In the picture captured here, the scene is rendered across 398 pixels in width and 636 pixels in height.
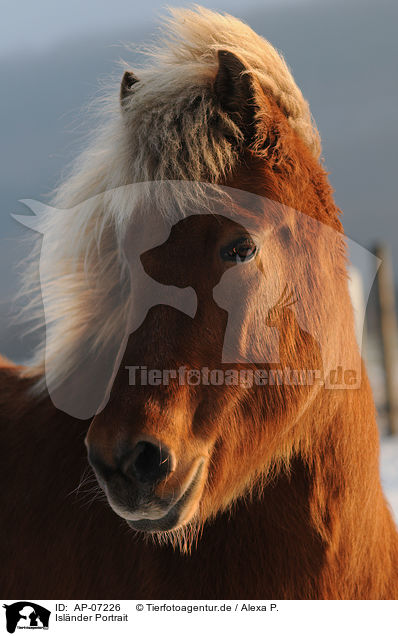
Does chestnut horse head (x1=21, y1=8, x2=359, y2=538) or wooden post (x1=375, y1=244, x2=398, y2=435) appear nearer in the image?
chestnut horse head (x1=21, y1=8, x2=359, y2=538)

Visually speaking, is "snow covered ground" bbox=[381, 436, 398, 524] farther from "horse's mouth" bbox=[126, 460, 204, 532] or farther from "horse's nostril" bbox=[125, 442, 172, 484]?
"horse's nostril" bbox=[125, 442, 172, 484]

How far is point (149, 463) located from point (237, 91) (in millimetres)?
941

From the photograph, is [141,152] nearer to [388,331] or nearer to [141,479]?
[141,479]

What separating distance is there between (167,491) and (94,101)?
4.34 ft

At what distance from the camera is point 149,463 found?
121 centimetres

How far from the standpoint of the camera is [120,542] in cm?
152

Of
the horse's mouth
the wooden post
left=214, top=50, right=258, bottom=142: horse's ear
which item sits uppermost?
the wooden post

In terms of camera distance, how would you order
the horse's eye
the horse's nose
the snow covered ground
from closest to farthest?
the horse's nose, the horse's eye, the snow covered ground

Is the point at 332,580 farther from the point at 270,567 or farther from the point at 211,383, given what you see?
the point at 211,383

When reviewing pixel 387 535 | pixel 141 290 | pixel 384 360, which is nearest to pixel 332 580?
pixel 387 535

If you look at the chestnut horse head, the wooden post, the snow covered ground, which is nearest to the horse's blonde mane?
the chestnut horse head

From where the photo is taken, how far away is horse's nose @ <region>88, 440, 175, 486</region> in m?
1.19

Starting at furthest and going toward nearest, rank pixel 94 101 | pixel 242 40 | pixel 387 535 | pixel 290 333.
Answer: pixel 94 101, pixel 387 535, pixel 242 40, pixel 290 333
